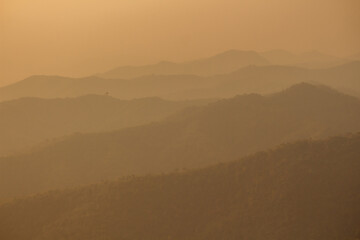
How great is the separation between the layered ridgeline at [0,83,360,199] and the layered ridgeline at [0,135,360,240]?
235cm

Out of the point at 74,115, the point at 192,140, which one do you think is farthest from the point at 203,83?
the point at 74,115

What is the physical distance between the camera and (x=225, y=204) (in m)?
7.47

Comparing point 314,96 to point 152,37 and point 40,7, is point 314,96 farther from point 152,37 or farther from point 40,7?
point 40,7

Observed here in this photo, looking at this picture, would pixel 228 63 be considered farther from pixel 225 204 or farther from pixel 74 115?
pixel 225 204

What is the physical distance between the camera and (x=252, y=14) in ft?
41.4

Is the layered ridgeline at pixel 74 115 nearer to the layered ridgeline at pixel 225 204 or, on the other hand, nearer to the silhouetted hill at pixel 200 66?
the silhouetted hill at pixel 200 66

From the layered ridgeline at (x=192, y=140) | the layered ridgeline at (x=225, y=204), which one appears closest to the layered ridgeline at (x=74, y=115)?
the layered ridgeline at (x=192, y=140)

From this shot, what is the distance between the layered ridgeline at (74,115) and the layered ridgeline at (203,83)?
419 millimetres

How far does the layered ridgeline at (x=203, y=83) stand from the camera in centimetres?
1352

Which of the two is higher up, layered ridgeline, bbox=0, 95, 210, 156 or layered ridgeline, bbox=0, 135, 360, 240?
layered ridgeline, bbox=0, 135, 360, 240

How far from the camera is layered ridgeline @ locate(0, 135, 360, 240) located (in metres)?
6.70

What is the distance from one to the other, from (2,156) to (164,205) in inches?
256

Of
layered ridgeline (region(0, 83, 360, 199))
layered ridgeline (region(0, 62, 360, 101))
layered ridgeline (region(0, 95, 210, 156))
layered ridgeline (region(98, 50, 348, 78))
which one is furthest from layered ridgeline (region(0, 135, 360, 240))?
layered ridgeline (region(98, 50, 348, 78))

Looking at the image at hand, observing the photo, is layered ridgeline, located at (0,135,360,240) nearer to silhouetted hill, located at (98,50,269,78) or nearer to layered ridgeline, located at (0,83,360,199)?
layered ridgeline, located at (0,83,360,199)
